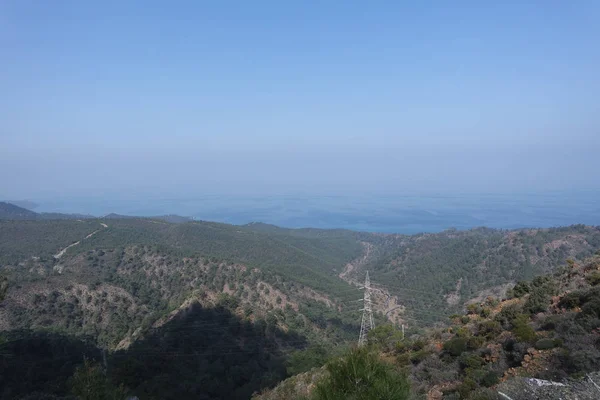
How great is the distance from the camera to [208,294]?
40219 millimetres

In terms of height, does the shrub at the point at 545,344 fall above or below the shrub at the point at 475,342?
above

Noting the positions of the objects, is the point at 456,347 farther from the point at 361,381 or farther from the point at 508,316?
the point at 361,381

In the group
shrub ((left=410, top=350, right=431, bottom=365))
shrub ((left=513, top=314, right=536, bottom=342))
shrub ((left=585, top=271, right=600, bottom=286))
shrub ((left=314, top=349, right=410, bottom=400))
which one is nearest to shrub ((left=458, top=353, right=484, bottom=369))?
shrub ((left=513, top=314, right=536, bottom=342))

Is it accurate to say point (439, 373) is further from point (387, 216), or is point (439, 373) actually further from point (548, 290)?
point (387, 216)

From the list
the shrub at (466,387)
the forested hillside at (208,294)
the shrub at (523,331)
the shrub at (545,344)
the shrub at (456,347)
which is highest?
the shrub at (545,344)

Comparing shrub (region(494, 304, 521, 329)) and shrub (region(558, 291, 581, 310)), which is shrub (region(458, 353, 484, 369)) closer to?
shrub (region(494, 304, 521, 329))

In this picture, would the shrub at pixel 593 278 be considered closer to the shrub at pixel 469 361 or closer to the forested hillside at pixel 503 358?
the forested hillside at pixel 503 358

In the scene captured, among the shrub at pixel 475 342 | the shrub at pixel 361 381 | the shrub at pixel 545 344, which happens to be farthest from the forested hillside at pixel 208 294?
the shrub at pixel 361 381

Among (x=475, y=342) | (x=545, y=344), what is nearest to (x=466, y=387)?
(x=545, y=344)

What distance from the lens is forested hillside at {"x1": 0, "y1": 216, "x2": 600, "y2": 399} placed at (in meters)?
28.0

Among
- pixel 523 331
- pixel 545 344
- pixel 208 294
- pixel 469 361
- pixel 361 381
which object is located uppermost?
pixel 361 381

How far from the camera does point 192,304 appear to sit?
3694 centimetres

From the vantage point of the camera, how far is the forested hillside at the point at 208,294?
28.0 metres

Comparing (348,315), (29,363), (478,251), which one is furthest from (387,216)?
(29,363)
